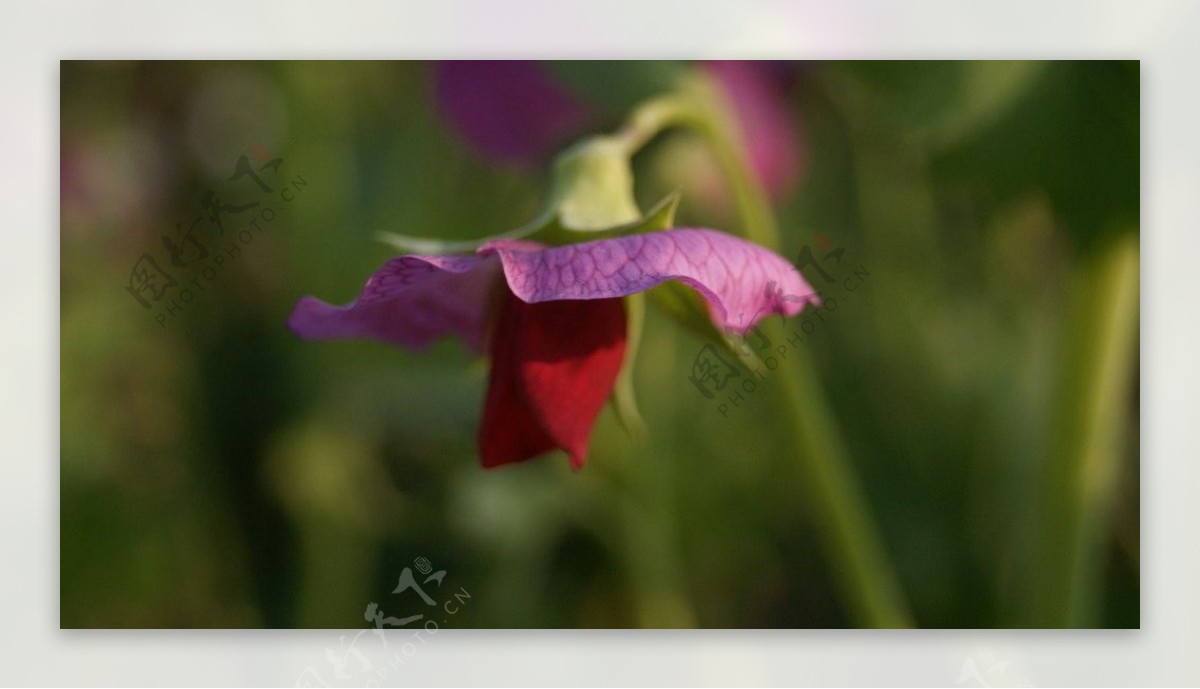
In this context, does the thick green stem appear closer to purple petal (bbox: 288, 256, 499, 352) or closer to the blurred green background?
the blurred green background

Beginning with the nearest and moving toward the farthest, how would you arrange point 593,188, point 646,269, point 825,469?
point 646,269, point 593,188, point 825,469

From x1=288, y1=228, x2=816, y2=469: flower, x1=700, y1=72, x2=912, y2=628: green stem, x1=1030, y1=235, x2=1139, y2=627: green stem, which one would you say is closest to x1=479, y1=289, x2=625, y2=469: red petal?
x1=288, y1=228, x2=816, y2=469: flower

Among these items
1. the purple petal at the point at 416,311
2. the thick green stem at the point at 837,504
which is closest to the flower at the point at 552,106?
the thick green stem at the point at 837,504

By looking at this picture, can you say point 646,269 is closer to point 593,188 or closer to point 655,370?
point 593,188

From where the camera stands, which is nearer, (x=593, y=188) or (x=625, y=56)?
(x=593, y=188)

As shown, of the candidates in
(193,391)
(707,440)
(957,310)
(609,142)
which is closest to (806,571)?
(707,440)

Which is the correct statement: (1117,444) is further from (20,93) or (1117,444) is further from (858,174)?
(20,93)

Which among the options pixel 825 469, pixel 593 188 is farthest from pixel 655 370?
pixel 593 188
